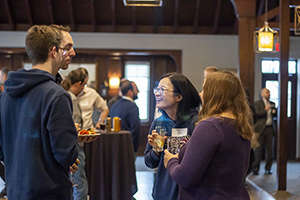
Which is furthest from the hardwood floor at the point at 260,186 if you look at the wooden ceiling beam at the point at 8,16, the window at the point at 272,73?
the wooden ceiling beam at the point at 8,16

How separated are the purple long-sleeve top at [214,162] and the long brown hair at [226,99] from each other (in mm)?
48

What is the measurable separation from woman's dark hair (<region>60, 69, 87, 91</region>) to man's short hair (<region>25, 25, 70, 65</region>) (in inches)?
91.6

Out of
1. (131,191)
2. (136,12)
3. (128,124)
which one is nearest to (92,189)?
(131,191)

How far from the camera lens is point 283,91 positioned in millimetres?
4629

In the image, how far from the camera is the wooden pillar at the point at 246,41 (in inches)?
222

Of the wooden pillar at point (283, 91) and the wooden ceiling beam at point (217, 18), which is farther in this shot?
the wooden ceiling beam at point (217, 18)

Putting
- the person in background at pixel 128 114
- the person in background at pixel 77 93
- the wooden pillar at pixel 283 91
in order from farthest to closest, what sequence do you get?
the person in background at pixel 128 114 < the wooden pillar at pixel 283 91 < the person in background at pixel 77 93

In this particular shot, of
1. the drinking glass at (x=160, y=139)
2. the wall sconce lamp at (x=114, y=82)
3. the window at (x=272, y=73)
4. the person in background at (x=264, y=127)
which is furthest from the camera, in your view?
the wall sconce lamp at (x=114, y=82)

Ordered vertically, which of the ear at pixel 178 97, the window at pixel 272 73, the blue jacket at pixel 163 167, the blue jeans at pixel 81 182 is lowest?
the blue jeans at pixel 81 182

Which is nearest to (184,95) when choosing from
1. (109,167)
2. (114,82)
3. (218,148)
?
(218,148)

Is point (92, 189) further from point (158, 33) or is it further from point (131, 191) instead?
point (158, 33)

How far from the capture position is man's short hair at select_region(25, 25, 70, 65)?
5.59 ft

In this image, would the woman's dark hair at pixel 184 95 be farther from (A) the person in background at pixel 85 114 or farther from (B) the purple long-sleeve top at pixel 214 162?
(A) the person in background at pixel 85 114

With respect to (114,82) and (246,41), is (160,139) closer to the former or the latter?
(246,41)
